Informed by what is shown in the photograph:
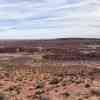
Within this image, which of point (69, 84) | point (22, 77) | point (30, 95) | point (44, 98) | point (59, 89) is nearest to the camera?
point (44, 98)

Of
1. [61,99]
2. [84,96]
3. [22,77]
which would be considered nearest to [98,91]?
[84,96]

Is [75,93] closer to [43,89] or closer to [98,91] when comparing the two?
[98,91]

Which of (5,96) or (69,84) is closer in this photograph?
(5,96)

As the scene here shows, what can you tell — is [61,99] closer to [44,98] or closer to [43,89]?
[44,98]

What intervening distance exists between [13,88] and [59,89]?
144 inches

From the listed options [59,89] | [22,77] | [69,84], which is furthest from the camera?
[22,77]

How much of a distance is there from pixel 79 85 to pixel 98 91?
4.19 metres

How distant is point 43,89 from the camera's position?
2595 centimetres

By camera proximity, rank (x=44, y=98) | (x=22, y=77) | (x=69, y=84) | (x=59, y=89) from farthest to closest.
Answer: (x=22, y=77), (x=69, y=84), (x=59, y=89), (x=44, y=98)

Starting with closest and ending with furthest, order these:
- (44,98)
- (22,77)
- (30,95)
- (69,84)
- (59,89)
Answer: (44,98) → (30,95) → (59,89) → (69,84) → (22,77)

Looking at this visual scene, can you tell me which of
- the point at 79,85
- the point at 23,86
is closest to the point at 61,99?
the point at 79,85

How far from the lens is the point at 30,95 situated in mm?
24109

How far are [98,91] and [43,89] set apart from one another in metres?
4.80

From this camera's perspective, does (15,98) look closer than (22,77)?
Yes
